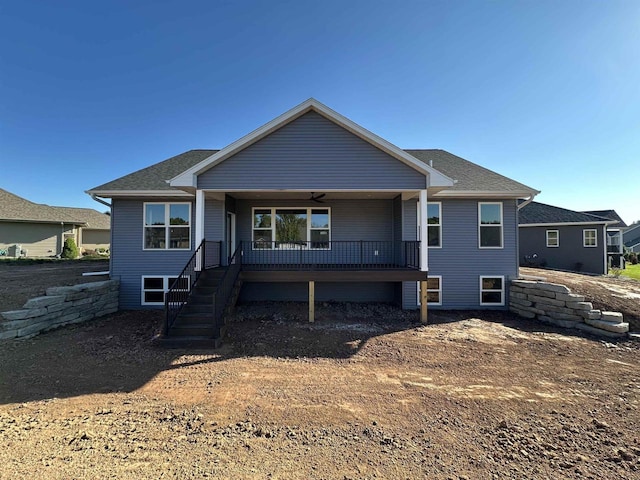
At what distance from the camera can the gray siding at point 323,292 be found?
34.0 ft

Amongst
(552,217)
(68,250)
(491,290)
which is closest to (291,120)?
(491,290)

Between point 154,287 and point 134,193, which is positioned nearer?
point 134,193

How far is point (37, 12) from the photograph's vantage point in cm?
1020

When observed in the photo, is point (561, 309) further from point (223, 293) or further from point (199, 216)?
point (199, 216)

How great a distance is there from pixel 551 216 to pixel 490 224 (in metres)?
13.0

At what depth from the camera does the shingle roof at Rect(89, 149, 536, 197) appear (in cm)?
959

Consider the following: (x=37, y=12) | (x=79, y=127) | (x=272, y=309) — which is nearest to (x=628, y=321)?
(x=272, y=309)

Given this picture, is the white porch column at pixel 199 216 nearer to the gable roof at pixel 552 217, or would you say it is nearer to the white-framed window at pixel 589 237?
the gable roof at pixel 552 217

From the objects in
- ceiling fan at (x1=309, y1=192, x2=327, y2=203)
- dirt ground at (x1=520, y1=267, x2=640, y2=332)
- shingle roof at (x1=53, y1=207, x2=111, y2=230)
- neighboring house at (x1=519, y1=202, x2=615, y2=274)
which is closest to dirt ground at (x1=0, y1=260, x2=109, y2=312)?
ceiling fan at (x1=309, y1=192, x2=327, y2=203)

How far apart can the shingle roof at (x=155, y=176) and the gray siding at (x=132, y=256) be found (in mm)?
523

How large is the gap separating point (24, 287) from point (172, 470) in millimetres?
10406

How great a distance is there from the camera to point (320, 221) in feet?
34.4

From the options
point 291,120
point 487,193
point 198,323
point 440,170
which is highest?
point 291,120

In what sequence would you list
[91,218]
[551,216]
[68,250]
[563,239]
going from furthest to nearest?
[91,218], [68,250], [551,216], [563,239]
